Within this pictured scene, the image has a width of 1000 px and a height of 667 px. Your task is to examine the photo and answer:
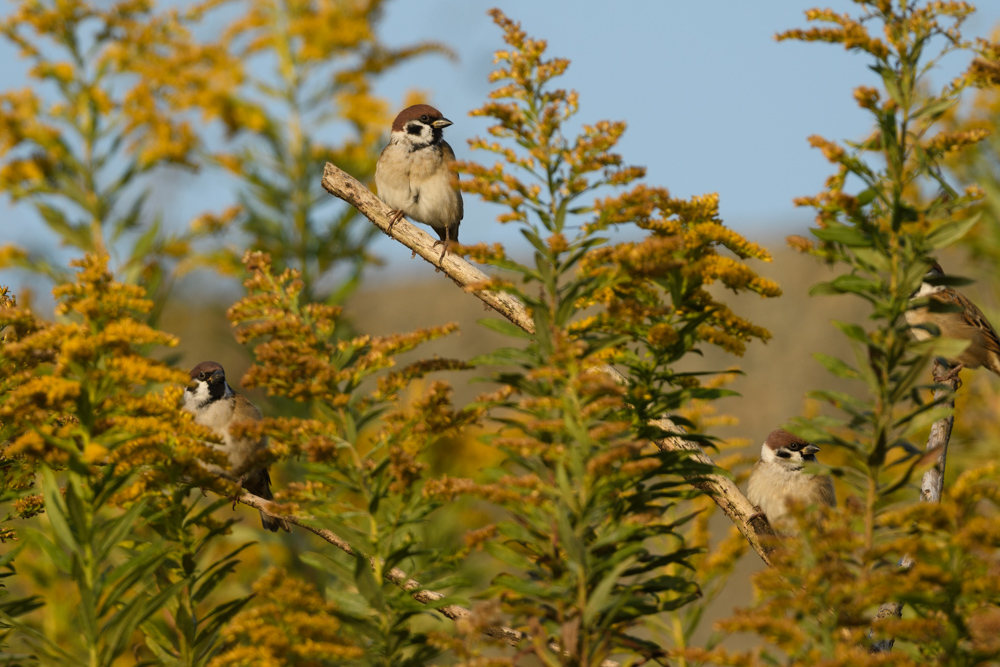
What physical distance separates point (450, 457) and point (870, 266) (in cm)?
885

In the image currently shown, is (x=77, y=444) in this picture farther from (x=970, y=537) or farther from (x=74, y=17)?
(x=74, y=17)

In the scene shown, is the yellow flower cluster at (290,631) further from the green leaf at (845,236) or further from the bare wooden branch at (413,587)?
the green leaf at (845,236)

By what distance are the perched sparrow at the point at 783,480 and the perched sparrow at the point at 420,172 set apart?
8.15 ft

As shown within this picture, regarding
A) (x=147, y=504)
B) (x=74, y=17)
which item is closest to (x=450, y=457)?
(x=74, y=17)

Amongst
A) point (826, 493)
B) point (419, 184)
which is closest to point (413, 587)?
point (826, 493)

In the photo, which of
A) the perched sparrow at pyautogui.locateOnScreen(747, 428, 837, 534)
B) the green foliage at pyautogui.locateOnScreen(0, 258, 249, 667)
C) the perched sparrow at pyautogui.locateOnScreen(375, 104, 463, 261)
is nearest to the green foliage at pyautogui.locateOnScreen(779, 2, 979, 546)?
the green foliage at pyautogui.locateOnScreen(0, 258, 249, 667)

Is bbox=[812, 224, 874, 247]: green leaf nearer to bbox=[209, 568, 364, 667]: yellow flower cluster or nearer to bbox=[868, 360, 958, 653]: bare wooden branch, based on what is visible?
bbox=[868, 360, 958, 653]: bare wooden branch

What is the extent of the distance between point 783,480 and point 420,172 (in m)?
2.99

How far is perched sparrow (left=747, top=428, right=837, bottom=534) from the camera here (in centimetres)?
567

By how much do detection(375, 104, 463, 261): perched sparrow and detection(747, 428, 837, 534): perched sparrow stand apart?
2484 millimetres

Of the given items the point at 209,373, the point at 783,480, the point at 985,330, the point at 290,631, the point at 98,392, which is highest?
the point at 985,330

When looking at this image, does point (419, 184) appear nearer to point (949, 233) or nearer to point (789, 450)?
point (789, 450)

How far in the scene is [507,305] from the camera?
308 centimetres

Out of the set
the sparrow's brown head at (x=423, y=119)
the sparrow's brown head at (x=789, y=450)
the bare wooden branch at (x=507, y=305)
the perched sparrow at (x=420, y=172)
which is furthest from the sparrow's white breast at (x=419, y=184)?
the sparrow's brown head at (x=789, y=450)
